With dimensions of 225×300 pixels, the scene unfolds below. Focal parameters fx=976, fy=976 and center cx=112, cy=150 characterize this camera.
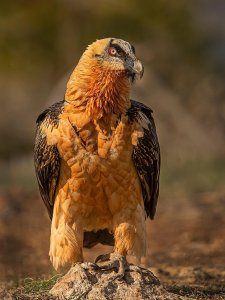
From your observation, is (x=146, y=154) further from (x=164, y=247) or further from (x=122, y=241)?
(x=164, y=247)

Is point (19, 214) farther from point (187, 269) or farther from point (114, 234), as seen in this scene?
point (114, 234)

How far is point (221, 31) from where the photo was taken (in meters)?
43.2

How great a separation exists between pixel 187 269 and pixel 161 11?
30053 millimetres

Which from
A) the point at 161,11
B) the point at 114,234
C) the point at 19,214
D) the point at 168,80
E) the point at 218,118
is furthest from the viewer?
the point at 161,11

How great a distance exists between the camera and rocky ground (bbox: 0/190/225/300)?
29.5 ft

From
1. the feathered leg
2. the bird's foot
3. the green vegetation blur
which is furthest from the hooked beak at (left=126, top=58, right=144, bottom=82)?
the green vegetation blur

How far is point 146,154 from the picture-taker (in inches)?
336

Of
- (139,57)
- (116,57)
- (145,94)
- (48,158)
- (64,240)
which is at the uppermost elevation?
(139,57)

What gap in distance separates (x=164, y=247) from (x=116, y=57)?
15.9ft

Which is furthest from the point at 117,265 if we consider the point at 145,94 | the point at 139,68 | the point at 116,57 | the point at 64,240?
the point at 145,94

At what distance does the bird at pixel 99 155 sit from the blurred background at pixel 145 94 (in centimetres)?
212

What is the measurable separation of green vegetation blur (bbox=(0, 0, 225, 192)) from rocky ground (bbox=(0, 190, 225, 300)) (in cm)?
459

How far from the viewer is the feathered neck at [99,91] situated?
840cm

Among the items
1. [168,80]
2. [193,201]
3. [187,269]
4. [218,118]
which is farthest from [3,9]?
[187,269]
